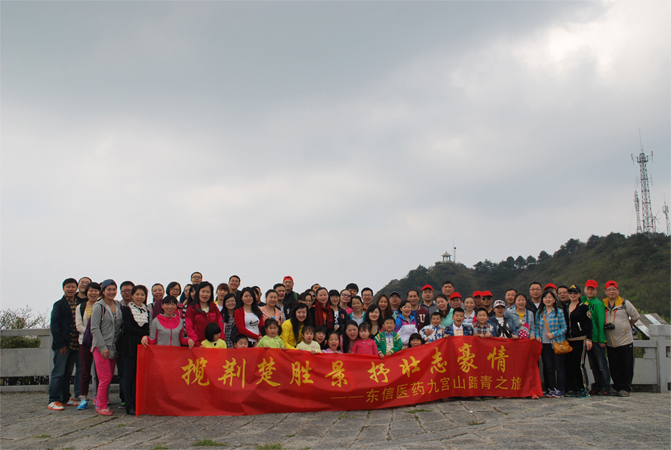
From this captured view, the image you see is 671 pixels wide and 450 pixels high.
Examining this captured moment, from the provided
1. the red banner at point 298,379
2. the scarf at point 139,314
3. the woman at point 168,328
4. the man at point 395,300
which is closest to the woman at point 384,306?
the man at point 395,300

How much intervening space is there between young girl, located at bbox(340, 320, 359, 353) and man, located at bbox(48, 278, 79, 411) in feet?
13.7

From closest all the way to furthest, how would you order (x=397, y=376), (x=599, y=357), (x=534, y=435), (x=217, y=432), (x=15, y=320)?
(x=534, y=435), (x=217, y=432), (x=397, y=376), (x=599, y=357), (x=15, y=320)

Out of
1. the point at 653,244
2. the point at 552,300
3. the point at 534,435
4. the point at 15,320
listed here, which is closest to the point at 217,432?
the point at 534,435

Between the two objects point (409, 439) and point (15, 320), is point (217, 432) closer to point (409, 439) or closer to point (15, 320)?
point (409, 439)

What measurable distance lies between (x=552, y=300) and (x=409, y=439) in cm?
411

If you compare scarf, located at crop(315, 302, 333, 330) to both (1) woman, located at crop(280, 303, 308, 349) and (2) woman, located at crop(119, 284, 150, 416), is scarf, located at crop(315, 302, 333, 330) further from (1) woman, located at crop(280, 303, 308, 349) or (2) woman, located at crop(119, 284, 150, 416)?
(2) woman, located at crop(119, 284, 150, 416)

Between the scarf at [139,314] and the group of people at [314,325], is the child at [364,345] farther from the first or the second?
the scarf at [139,314]

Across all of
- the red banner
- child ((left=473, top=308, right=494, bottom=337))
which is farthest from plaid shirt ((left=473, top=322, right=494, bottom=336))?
the red banner

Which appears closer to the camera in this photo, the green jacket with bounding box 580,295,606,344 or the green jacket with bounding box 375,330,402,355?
the green jacket with bounding box 375,330,402,355

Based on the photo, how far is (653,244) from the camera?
3712 centimetres

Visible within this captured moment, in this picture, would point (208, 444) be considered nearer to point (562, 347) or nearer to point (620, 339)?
point (562, 347)

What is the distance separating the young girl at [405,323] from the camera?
8.15m

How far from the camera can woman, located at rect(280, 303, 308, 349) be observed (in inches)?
297

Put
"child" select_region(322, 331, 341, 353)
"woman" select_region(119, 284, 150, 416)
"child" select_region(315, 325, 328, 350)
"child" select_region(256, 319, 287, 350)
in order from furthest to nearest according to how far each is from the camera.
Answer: "child" select_region(315, 325, 328, 350)
"child" select_region(322, 331, 341, 353)
"child" select_region(256, 319, 287, 350)
"woman" select_region(119, 284, 150, 416)
